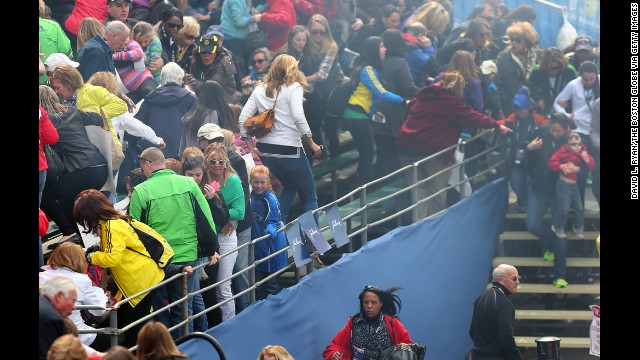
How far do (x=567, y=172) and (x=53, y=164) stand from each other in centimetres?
629

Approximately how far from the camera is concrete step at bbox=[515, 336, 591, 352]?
619 inches

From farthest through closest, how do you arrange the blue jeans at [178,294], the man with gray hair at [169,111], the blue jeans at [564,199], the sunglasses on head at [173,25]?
the blue jeans at [564,199] → the sunglasses on head at [173,25] → the man with gray hair at [169,111] → the blue jeans at [178,294]

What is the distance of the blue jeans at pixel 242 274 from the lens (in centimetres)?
1256

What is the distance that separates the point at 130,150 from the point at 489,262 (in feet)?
16.1

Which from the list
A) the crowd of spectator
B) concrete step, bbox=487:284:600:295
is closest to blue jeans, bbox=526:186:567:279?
the crowd of spectator

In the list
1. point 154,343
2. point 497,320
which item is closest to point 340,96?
point 497,320

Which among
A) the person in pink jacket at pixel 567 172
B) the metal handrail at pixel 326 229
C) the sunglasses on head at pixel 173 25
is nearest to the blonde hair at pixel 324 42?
the sunglasses on head at pixel 173 25

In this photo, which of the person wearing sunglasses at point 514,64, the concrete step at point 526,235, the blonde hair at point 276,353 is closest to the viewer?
the blonde hair at point 276,353

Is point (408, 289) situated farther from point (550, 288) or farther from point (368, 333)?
point (368, 333)

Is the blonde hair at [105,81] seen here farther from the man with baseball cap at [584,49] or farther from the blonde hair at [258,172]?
the man with baseball cap at [584,49]

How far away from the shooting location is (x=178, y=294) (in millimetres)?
11375

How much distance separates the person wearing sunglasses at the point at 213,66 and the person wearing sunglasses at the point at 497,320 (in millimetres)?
3504
